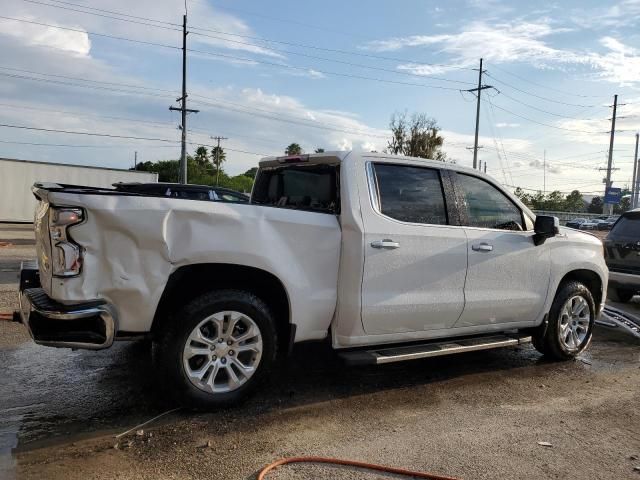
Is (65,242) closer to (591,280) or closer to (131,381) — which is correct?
(131,381)

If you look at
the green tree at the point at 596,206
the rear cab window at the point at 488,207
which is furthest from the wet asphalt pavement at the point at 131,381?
the green tree at the point at 596,206

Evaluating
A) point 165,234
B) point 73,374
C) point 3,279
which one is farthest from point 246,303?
point 3,279

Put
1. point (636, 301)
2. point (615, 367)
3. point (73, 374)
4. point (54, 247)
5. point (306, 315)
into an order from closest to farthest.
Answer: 1. point (54, 247)
2. point (306, 315)
3. point (73, 374)
4. point (615, 367)
5. point (636, 301)

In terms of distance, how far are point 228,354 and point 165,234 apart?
977 millimetres

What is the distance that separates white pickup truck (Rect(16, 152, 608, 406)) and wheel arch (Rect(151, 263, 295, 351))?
1 centimetres

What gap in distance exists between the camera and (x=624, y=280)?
880 cm

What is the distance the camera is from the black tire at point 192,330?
3725 mm

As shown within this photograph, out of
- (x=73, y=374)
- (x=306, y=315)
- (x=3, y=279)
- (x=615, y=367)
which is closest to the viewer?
(x=306, y=315)

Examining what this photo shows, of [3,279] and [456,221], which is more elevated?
[456,221]

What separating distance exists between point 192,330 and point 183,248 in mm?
563

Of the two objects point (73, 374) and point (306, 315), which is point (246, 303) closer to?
point (306, 315)

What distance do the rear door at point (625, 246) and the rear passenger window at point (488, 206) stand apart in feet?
14.7

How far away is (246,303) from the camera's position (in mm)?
3928

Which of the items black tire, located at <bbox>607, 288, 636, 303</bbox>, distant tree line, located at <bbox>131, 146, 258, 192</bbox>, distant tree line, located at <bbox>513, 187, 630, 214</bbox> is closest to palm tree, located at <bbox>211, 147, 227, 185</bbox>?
distant tree line, located at <bbox>131, 146, 258, 192</bbox>
